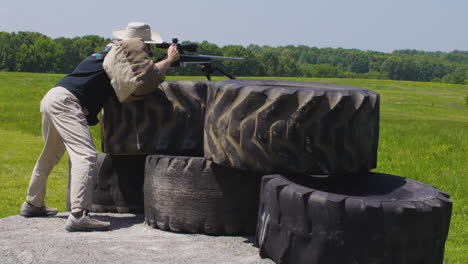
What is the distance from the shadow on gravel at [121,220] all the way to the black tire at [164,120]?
0.62 meters

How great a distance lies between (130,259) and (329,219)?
4.56ft

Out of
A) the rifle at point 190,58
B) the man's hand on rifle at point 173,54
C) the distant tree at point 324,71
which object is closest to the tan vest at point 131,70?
the man's hand on rifle at point 173,54

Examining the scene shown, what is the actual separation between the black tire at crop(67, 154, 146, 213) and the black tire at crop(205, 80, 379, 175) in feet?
4.59

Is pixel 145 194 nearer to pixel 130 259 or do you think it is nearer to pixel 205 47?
pixel 130 259

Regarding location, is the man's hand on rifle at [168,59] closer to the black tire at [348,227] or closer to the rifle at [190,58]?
the rifle at [190,58]

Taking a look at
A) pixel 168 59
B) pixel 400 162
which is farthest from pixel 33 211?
pixel 400 162

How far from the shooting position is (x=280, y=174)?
4.50 m

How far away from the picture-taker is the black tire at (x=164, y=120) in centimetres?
545

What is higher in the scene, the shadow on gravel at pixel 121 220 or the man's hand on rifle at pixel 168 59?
the man's hand on rifle at pixel 168 59

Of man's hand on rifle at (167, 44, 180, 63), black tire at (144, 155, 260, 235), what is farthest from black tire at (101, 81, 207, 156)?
black tire at (144, 155, 260, 235)

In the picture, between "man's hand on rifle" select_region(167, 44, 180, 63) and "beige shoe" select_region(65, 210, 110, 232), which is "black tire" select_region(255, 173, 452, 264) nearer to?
"beige shoe" select_region(65, 210, 110, 232)

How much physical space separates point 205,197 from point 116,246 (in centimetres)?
86

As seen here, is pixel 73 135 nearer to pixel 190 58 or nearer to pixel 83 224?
pixel 83 224

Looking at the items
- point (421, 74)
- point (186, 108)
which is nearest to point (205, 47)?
point (421, 74)
